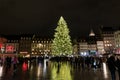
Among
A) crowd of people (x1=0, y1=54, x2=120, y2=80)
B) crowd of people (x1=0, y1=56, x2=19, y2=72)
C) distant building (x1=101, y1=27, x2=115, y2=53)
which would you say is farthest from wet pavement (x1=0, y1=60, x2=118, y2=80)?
distant building (x1=101, y1=27, x2=115, y2=53)

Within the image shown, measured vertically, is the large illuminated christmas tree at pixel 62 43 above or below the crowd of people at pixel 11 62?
above

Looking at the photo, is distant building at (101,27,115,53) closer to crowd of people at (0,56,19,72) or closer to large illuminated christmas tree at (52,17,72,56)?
large illuminated christmas tree at (52,17,72,56)

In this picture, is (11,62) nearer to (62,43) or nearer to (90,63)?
(90,63)

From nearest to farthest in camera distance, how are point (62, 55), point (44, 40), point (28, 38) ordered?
1. point (62, 55)
2. point (28, 38)
3. point (44, 40)

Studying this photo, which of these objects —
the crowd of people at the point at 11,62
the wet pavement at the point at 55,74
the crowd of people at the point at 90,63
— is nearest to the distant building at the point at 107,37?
the crowd of people at the point at 90,63

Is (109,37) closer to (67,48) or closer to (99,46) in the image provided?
(99,46)

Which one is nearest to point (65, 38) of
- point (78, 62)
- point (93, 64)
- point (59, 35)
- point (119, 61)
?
point (59, 35)

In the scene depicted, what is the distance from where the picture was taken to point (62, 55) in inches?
2665

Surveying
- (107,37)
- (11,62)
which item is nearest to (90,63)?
(11,62)

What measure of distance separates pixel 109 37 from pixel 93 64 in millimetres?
143791

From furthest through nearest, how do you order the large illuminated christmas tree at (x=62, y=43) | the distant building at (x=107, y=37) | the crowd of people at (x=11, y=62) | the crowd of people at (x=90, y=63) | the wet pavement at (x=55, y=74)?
the distant building at (x=107, y=37) < the large illuminated christmas tree at (x=62, y=43) < the crowd of people at (x=11, y=62) < the wet pavement at (x=55, y=74) < the crowd of people at (x=90, y=63)

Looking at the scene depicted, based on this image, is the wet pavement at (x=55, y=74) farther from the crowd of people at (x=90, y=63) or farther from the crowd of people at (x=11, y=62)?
the crowd of people at (x=90, y=63)

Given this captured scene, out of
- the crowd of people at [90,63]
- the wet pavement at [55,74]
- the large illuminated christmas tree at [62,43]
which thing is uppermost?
the large illuminated christmas tree at [62,43]

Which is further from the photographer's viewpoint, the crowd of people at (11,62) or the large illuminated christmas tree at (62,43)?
the large illuminated christmas tree at (62,43)
